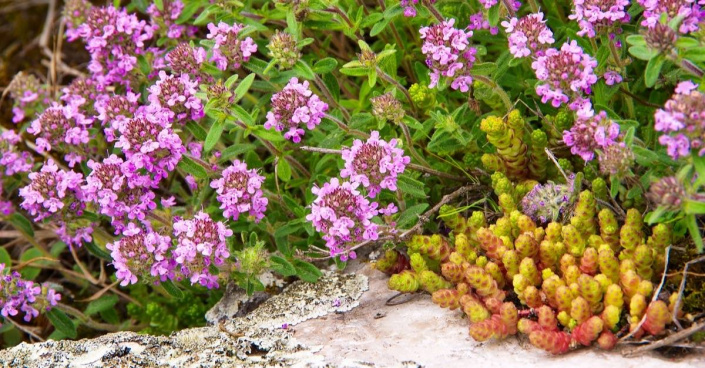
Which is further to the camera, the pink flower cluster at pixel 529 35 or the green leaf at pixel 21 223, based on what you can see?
the green leaf at pixel 21 223

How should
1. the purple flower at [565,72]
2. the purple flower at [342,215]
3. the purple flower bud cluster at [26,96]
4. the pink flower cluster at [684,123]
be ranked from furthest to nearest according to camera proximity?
the purple flower bud cluster at [26,96]
the purple flower at [342,215]
the purple flower at [565,72]
the pink flower cluster at [684,123]

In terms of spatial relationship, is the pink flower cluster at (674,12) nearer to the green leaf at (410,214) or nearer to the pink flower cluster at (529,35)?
the pink flower cluster at (529,35)

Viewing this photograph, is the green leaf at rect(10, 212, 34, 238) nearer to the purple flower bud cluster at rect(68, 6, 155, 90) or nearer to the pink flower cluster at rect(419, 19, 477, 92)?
the purple flower bud cluster at rect(68, 6, 155, 90)

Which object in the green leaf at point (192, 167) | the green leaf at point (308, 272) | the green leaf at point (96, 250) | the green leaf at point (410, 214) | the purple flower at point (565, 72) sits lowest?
the green leaf at point (96, 250)

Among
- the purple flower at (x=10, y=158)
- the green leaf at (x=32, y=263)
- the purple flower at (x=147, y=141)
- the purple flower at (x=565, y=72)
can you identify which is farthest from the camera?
the green leaf at (x=32, y=263)

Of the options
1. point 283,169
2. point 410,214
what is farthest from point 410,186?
point 283,169

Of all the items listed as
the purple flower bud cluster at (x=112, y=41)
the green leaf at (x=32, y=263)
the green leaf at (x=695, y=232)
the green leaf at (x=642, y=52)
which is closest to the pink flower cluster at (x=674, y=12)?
the green leaf at (x=642, y=52)

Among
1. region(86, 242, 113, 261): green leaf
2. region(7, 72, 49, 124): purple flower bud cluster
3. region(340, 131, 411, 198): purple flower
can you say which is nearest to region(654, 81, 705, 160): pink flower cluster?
region(340, 131, 411, 198): purple flower
